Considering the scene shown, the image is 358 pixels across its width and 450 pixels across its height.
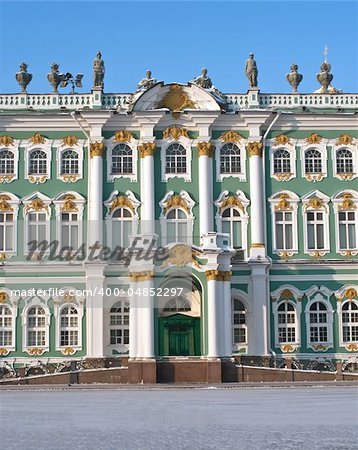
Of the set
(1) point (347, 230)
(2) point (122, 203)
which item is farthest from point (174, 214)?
(1) point (347, 230)

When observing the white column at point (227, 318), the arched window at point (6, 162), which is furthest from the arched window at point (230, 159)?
the arched window at point (6, 162)

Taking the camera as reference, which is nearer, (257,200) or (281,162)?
(257,200)

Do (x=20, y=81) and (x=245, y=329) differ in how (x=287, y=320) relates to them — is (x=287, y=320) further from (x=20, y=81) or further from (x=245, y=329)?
(x=20, y=81)

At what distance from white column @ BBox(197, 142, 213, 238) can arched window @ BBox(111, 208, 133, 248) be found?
3.59 meters

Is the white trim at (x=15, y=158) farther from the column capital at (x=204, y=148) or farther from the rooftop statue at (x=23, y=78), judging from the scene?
the column capital at (x=204, y=148)

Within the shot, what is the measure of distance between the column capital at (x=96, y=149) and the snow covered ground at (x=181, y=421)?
16773 millimetres

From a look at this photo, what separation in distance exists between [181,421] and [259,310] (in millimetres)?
23915

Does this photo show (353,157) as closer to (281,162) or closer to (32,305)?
(281,162)

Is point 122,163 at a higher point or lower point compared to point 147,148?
lower

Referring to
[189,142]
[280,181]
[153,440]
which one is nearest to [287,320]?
[280,181]

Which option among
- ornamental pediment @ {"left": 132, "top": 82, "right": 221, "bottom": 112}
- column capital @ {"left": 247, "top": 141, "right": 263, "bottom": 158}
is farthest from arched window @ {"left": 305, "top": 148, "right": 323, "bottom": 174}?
ornamental pediment @ {"left": 132, "top": 82, "right": 221, "bottom": 112}

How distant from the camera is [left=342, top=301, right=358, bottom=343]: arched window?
1850 inches

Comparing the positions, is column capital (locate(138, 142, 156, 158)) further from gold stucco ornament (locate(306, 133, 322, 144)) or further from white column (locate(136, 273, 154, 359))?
gold stucco ornament (locate(306, 133, 322, 144))

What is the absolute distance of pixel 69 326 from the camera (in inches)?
1829
